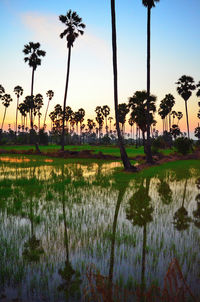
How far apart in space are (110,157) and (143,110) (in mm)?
17844

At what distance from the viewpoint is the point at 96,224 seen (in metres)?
8.30

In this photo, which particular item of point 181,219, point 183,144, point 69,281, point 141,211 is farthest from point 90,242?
point 183,144

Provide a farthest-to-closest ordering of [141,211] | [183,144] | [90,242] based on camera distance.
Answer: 1. [183,144]
2. [141,211]
3. [90,242]

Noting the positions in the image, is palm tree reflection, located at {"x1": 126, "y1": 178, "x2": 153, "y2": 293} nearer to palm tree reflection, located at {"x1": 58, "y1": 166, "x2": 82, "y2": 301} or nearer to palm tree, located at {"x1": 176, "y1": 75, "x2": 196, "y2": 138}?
palm tree reflection, located at {"x1": 58, "y1": 166, "x2": 82, "y2": 301}

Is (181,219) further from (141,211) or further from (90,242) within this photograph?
(90,242)

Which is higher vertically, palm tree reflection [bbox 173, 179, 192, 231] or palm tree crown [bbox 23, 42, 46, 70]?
palm tree crown [bbox 23, 42, 46, 70]

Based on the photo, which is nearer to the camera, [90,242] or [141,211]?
[90,242]

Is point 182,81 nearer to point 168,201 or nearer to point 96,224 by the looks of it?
point 168,201

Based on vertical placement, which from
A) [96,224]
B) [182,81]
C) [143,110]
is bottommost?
[96,224]

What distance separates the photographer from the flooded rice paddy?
4.57 m

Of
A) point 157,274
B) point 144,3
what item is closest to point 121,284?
point 157,274

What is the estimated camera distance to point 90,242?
667 cm

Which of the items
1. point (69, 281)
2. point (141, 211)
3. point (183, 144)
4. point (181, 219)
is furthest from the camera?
point (183, 144)

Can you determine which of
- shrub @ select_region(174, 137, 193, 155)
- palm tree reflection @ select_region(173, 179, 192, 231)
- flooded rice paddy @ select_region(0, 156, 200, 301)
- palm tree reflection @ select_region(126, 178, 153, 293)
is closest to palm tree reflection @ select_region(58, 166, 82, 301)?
flooded rice paddy @ select_region(0, 156, 200, 301)
